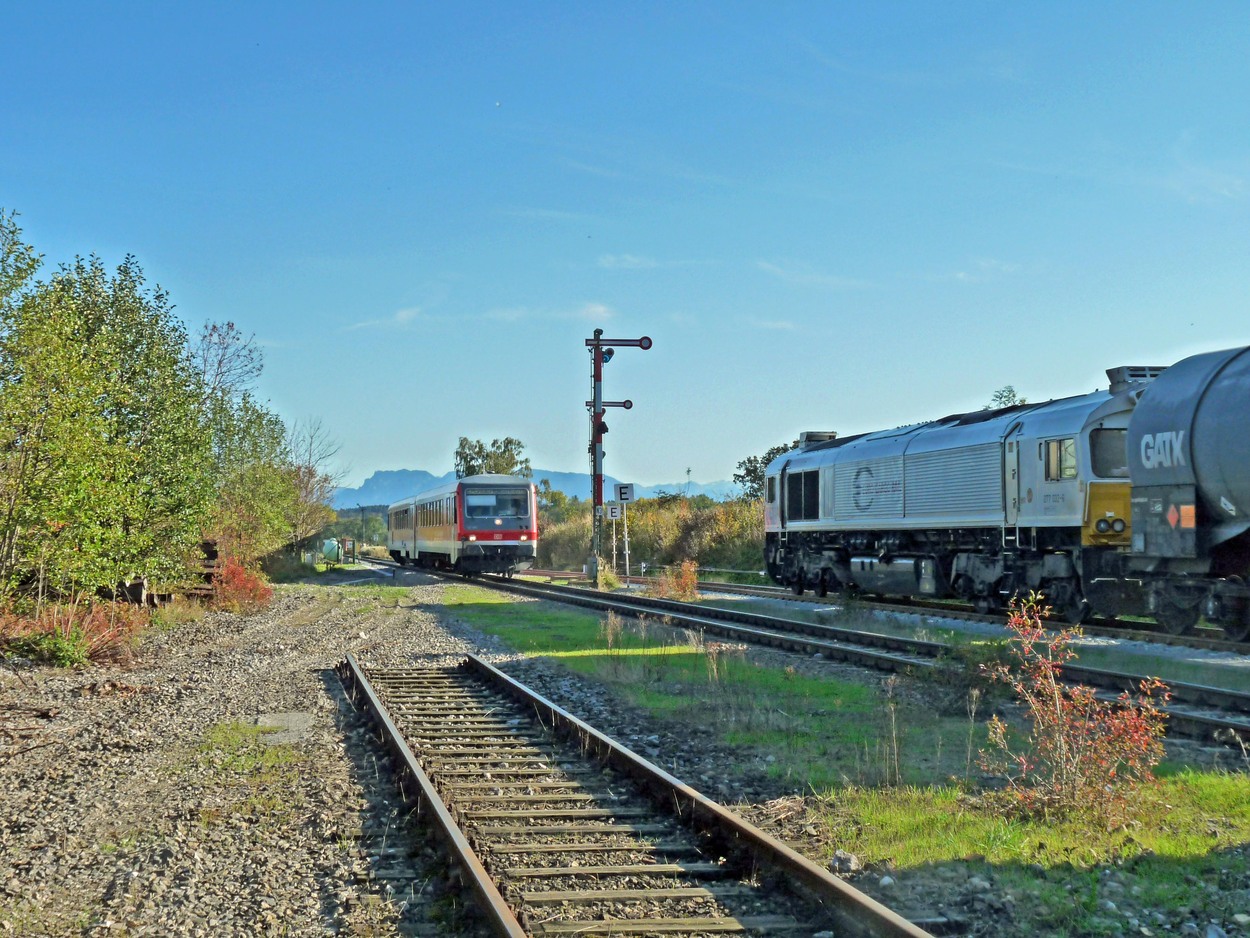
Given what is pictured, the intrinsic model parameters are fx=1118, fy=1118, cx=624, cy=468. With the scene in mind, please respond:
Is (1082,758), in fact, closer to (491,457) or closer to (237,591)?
(237,591)

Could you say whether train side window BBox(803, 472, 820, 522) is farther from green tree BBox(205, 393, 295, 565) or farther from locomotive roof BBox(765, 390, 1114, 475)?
green tree BBox(205, 393, 295, 565)

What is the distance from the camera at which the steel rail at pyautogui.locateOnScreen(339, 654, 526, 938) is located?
4.75m

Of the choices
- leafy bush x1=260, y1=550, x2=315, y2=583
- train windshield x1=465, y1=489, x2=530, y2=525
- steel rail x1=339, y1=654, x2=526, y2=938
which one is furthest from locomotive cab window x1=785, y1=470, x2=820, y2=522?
leafy bush x1=260, y1=550, x2=315, y2=583

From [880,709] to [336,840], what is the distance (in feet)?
18.4

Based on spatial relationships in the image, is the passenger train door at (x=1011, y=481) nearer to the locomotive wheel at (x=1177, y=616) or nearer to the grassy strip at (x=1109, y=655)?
the grassy strip at (x=1109, y=655)

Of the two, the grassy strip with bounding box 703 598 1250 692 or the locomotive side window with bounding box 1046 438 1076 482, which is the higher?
the locomotive side window with bounding box 1046 438 1076 482

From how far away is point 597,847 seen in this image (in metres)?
6.01

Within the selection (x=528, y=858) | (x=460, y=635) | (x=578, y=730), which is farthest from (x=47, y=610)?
(x=528, y=858)

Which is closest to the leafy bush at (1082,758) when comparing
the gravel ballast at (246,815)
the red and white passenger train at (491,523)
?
the gravel ballast at (246,815)

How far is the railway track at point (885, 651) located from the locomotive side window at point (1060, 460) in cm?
391

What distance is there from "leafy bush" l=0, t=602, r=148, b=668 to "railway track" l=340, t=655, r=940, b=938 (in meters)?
6.75

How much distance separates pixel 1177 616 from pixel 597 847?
12.0 metres

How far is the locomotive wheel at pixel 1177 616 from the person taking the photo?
15008mm

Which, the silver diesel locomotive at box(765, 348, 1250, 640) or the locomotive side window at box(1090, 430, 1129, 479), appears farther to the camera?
the locomotive side window at box(1090, 430, 1129, 479)
